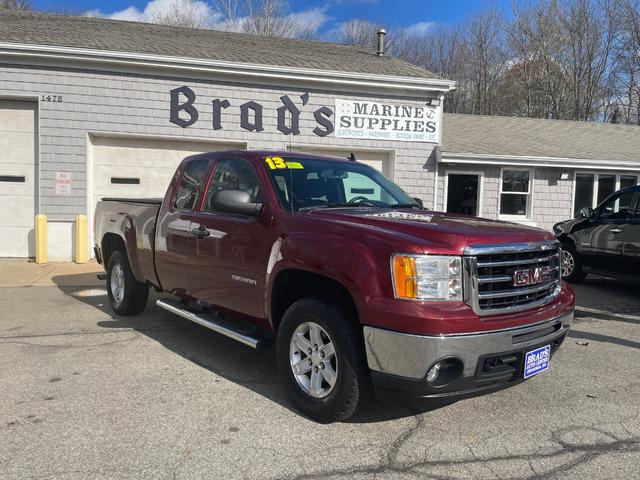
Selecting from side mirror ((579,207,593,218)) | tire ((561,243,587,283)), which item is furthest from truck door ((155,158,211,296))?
tire ((561,243,587,283))

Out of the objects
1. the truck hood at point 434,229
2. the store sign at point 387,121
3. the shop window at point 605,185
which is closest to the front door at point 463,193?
the store sign at point 387,121

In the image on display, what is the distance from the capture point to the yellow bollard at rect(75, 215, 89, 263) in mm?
11086

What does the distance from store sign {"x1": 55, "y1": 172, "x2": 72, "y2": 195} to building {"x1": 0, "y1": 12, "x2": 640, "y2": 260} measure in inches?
1.1

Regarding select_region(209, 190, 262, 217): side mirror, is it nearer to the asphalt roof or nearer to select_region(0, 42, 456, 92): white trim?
select_region(0, 42, 456, 92): white trim

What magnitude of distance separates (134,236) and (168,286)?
955 millimetres

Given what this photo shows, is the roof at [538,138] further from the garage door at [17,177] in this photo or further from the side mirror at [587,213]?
the garage door at [17,177]

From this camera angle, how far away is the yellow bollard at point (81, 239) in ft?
36.4

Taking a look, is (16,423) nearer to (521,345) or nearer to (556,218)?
(521,345)

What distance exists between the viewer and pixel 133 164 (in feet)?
38.5

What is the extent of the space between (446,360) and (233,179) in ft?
8.53

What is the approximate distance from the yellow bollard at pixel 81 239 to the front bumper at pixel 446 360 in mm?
9424

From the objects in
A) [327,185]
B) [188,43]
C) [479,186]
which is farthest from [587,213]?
[188,43]

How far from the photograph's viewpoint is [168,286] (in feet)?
17.9

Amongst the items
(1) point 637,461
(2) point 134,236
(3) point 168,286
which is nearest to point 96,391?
(3) point 168,286
